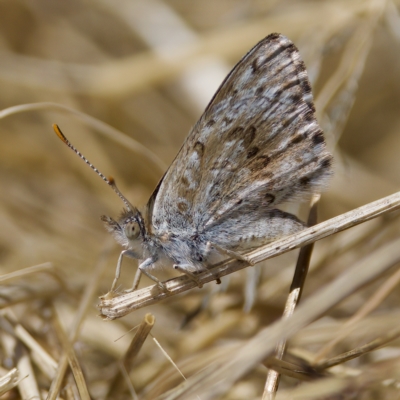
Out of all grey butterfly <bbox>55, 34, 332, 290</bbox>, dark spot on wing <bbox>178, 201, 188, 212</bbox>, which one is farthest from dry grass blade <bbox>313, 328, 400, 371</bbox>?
dark spot on wing <bbox>178, 201, 188, 212</bbox>

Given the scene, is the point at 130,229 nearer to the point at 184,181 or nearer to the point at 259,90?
the point at 184,181

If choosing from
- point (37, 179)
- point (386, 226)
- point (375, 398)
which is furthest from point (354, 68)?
point (37, 179)

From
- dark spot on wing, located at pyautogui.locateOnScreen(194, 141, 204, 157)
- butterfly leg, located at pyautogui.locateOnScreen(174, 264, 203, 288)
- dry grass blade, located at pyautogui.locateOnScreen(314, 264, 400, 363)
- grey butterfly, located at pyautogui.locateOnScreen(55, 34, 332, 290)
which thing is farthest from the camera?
dark spot on wing, located at pyautogui.locateOnScreen(194, 141, 204, 157)

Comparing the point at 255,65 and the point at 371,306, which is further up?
the point at 255,65

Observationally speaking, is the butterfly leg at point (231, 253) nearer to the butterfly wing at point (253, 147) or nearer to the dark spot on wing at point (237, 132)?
the butterfly wing at point (253, 147)

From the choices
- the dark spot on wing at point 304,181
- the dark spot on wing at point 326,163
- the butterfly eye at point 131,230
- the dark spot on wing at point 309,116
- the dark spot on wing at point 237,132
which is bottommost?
the dark spot on wing at point 304,181

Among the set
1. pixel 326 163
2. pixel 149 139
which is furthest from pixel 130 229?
pixel 149 139

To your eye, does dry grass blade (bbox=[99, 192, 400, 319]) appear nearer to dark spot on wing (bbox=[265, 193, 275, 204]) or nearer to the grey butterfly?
the grey butterfly

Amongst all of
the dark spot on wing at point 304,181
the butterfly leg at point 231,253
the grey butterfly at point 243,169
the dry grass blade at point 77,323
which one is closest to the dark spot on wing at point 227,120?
the grey butterfly at point 243,169
